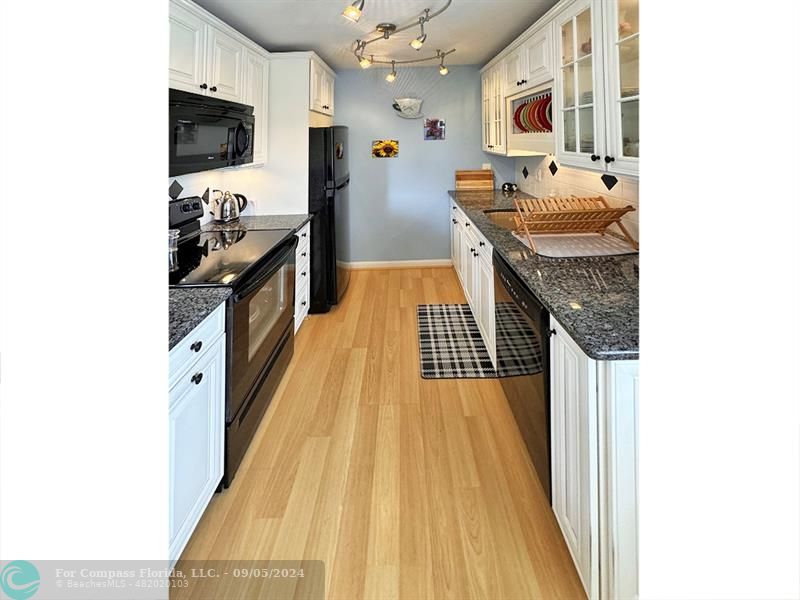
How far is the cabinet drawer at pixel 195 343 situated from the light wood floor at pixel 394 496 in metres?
0.65

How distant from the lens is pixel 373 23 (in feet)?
11.1

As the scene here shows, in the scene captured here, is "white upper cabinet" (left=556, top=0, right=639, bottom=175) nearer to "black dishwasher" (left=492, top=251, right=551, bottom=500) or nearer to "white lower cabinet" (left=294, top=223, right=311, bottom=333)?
"black dishwasher" (left=492, top=251, right=551, bottom=500)

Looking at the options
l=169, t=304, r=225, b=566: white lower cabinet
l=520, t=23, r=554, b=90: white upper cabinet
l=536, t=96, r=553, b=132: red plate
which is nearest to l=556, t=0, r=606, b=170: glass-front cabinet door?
l=520, t=23, r=554, b=90: white upper cabinet

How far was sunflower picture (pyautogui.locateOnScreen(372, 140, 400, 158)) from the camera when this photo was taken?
574 centimetres

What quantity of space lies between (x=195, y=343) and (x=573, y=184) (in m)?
2.85

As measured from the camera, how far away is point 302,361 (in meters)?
3.39

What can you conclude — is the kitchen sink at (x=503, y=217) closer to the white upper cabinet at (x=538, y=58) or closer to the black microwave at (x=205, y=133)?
the white upper cabinet at (x=538, y=58)

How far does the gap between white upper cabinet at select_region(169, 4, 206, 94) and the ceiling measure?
0.33 metres

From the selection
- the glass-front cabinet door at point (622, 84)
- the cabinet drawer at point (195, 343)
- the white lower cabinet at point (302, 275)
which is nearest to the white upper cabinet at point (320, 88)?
the white lower cabinet at point (302, 275)

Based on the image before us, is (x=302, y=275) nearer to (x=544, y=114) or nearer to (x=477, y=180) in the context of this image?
(x=544, y=114)
